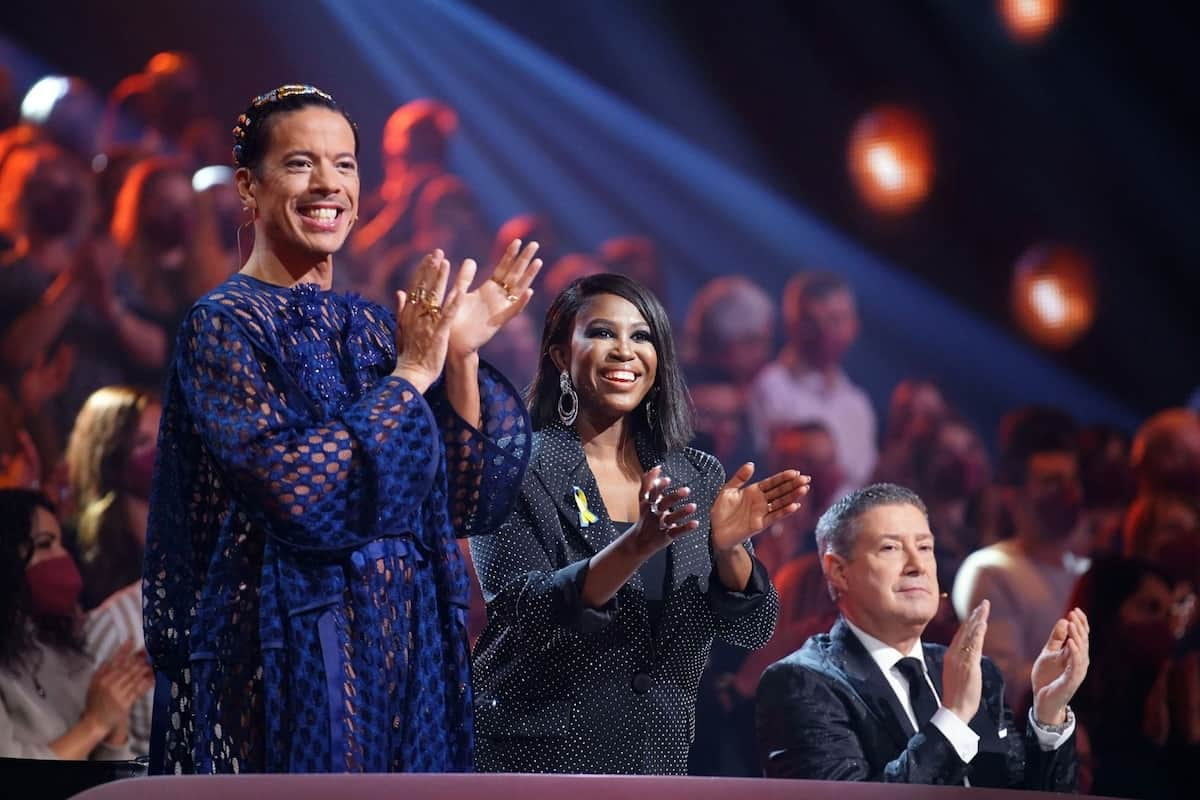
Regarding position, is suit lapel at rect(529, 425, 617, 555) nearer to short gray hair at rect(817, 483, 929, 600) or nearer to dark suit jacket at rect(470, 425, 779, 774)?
dark suit jacket at rect(470, 425, 779, 774)

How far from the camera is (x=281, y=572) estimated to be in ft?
6.15

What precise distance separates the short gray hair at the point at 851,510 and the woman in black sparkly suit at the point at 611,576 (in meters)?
0.51

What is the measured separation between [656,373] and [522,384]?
2260 millimetres

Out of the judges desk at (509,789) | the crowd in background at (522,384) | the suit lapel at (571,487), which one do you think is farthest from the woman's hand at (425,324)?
the crowd in background at (522,384)

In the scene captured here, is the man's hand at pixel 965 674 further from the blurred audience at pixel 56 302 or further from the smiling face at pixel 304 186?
the blurred audience at pixel 56 302

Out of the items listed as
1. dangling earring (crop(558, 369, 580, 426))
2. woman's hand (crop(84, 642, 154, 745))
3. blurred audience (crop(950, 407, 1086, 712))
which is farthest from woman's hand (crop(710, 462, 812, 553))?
blurred audience (crop(950, 407, 1086, 712))

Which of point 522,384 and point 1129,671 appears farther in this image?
point 522,384

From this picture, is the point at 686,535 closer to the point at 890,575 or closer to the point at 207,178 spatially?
the point at 890,575

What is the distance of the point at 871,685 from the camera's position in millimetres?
2936

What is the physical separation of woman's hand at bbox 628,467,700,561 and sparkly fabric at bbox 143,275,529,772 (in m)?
0.31

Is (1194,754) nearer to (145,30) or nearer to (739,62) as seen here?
(739,62)

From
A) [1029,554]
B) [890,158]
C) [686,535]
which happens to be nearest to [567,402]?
[686,535]

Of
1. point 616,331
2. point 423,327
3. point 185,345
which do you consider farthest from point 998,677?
point 185,345

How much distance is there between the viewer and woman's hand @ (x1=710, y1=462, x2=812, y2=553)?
238 centimetres
